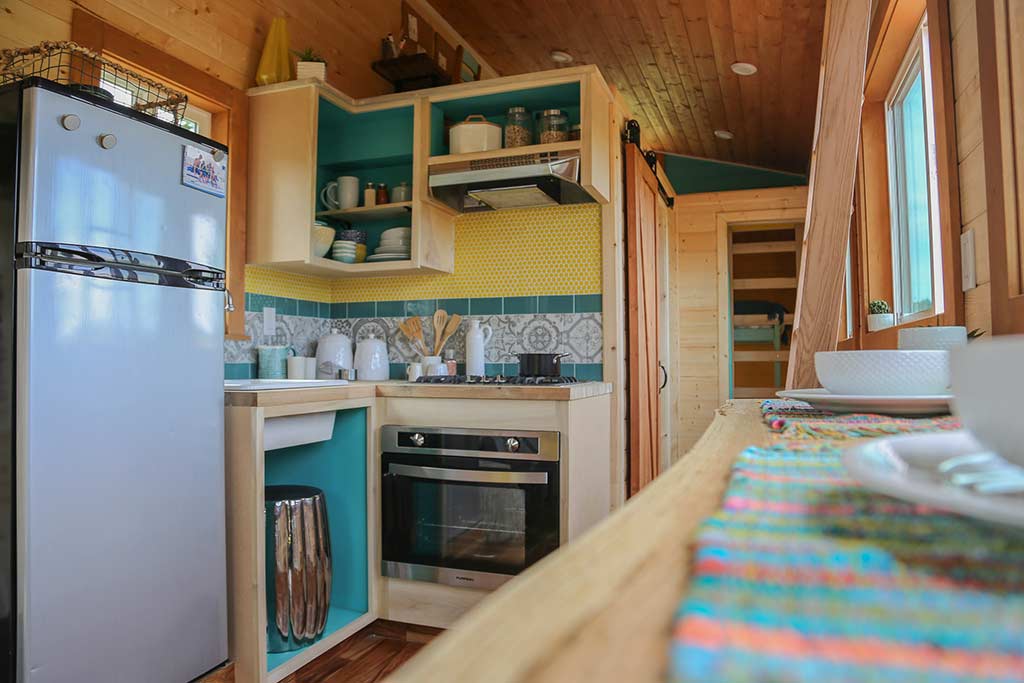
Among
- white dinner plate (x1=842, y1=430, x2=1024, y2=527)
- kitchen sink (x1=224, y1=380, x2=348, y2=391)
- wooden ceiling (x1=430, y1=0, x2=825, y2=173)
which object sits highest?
wooden ceiling (x1=430, y1=0, x2=825, y2=173)

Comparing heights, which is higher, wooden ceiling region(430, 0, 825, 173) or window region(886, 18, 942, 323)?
wooden ceiling region(430, 0, 825, 173)

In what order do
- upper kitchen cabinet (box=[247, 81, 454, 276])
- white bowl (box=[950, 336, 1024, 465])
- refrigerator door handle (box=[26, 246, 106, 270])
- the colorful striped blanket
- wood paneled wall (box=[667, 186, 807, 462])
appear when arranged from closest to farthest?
1. the colorful striped blanket
2. white bowl (box=[950, 336, 1024, 465])
3. refrigerator door handle (box=[26, 246, 106, 270])
4. upper kitchen cabinet (box=[247, 81, 454, 276])
5. wood paneled wall (box=[667, 186, 807, 462])

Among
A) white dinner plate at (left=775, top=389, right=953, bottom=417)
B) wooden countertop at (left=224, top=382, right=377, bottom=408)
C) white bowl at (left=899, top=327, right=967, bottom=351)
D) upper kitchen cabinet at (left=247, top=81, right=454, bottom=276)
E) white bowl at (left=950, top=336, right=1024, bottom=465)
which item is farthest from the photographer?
upper kitchen cabinet at (left=247, top=81, right=454, bottom=276)

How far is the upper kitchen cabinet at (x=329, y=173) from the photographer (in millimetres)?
2902

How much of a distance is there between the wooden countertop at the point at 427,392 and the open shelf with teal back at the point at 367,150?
1.02 meters

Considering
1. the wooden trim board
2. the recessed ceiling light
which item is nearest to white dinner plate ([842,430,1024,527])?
the wooden trim board

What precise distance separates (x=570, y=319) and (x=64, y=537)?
7.11 feet

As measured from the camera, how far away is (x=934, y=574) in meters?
0.24

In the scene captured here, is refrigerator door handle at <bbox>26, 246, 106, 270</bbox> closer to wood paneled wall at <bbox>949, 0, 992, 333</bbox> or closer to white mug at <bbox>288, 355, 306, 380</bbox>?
white mug at <bbox>288, 355, 306, 380</bbox>

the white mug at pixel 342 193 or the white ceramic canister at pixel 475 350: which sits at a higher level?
the white mug at pixel 342 193

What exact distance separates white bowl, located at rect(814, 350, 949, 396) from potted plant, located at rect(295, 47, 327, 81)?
2.69 meters

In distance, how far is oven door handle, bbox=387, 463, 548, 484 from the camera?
2.39 m

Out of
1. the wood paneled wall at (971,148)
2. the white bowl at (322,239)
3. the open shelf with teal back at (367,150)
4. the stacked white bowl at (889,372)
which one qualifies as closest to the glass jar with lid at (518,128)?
the open shelf with teal back at (367,150)

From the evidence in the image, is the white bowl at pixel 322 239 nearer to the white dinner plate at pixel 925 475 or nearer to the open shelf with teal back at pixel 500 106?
the open shelf with teal back at pixel 500 106
